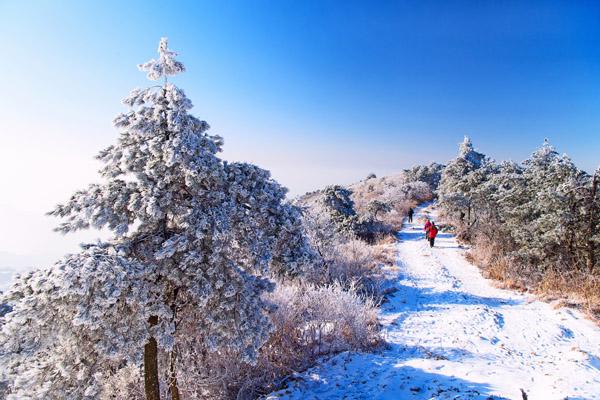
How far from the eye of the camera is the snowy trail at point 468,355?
16.6 ft

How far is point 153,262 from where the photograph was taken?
3.30 metres

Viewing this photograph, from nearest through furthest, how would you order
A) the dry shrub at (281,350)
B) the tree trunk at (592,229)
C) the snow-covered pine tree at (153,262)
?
the snow-covered pine tree at (153,262), the dry shrub at (281,350), the tree trunk at (592,229)

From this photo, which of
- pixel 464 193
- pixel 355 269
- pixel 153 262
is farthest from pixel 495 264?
pixel 153 262

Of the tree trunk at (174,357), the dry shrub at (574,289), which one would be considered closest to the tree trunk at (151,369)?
the tree trunk at (174,357)

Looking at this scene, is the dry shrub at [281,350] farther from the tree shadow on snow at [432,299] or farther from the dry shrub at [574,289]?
the dry shrub at [574,289]

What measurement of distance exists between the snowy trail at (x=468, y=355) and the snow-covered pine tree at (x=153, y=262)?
2.99 m

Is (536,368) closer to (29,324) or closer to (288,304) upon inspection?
(288,304)

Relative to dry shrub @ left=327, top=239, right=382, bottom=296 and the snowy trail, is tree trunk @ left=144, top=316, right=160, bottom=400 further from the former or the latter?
dry shrub @ left=327, top=239, right=382, bottom=296

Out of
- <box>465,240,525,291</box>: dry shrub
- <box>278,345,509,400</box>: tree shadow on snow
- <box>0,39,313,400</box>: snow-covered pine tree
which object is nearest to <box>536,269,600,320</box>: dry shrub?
<box>465,240,525,291</box>: dry shrub

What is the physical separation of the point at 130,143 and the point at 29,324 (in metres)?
1.81

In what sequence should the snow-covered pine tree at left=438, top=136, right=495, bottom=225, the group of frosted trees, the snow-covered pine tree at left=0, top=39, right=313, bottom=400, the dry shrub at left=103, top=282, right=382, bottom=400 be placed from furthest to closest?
the snow-covered pine tree at left=438, top=136, right=495, bottom=225, the group of frosted trees, the dry shrub at left=103, top=282, right=382, bottom=400, the snow-covered pine tree at left=0, top=39, right=313, bottom=400

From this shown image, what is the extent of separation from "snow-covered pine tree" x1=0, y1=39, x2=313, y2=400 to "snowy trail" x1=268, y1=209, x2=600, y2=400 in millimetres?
2986

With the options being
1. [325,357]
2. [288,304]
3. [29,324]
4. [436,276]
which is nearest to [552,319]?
[436,276]

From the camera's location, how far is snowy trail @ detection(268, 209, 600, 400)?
507cm
